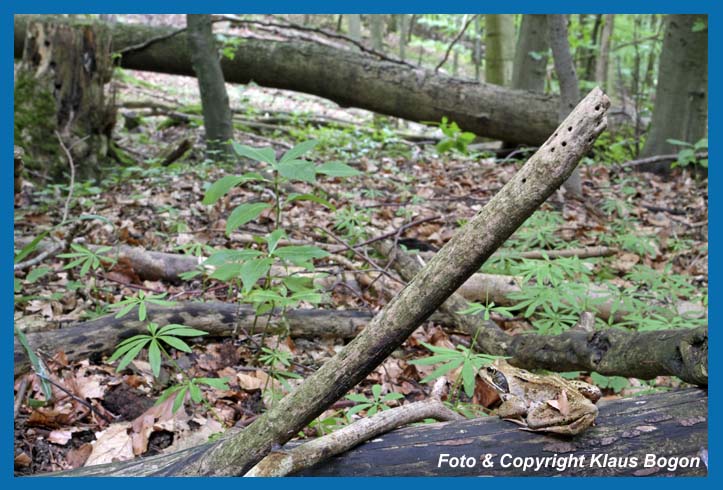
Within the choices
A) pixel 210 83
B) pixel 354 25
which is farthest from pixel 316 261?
pixel 354 25

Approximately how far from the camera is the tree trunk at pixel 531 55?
349 inches

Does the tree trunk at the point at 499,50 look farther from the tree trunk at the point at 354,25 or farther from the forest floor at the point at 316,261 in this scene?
the tree trunk at the point at 354,25

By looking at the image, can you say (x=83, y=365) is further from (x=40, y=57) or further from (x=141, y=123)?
(x=141, y=123)

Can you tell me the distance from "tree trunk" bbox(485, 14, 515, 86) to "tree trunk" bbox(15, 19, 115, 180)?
22.3 feet

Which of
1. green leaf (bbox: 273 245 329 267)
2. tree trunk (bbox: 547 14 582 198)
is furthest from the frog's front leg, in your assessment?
tree trunk (bbox: 547 14 582 198)

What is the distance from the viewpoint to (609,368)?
8.46 feet

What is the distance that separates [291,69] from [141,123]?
305 cm

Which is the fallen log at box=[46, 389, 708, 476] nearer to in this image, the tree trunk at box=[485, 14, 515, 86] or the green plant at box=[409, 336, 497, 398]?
the green plant at box=[409, 336, 497, 398]

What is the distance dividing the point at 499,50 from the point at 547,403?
1000cm

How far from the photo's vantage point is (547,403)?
195 centimetres

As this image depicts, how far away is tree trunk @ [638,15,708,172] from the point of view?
23.7 ft

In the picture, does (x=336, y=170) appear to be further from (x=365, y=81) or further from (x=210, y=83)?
(x=365, y=81)

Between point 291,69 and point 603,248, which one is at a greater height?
point 291,69

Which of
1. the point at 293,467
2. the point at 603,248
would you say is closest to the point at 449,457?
the point at 293,467
